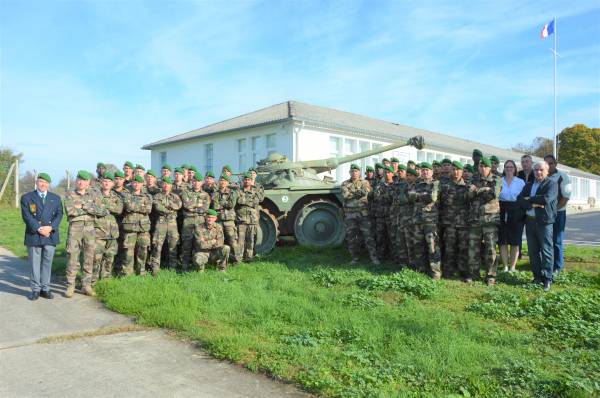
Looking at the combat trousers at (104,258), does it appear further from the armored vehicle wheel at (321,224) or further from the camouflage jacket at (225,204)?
the armored vehicle wheel at (321,224)

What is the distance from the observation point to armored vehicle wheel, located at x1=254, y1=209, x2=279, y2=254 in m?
10.3

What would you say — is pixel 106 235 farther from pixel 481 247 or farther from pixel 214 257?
pixel 481 247

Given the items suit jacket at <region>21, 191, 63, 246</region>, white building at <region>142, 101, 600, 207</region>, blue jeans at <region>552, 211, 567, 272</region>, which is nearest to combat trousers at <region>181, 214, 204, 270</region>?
suit jacket at <region>21, 191, 63, 246</region>

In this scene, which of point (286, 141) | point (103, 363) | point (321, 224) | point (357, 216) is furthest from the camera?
point (286, 141)

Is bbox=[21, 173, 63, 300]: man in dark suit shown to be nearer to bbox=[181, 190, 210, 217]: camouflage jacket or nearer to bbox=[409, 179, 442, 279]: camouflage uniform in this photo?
bbox=[181, 190, 210, 217]: camouflage jacket

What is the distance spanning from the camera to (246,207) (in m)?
8.92

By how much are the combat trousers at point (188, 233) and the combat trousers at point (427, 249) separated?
3.62 metres

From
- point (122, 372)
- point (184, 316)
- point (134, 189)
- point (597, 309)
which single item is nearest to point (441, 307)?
point (597, 309)

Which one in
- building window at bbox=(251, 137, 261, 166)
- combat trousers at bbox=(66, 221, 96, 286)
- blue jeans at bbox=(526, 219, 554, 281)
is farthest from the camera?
building window at bbox=(251, 137, 261, 166)

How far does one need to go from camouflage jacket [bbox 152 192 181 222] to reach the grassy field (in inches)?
36.4

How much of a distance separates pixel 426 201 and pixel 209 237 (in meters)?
3.62

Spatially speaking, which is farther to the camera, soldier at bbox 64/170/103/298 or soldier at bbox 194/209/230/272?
soldier at bbox 194/209/230/272

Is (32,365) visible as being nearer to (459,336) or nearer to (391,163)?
(459,336)

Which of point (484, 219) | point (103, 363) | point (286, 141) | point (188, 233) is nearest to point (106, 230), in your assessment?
point (188, 233)
